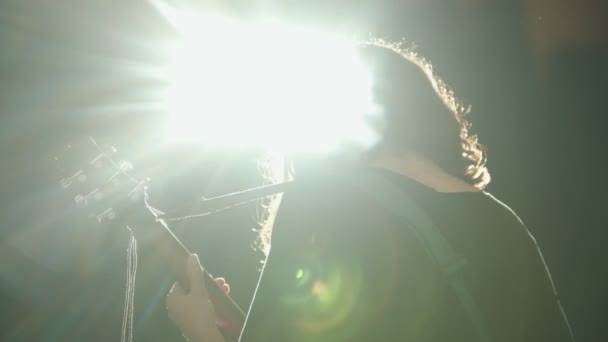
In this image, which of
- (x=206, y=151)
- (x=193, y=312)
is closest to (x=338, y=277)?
(x=193, y=312)

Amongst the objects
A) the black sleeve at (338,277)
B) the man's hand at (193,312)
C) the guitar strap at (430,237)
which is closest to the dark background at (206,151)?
the man's hand at (193,312)

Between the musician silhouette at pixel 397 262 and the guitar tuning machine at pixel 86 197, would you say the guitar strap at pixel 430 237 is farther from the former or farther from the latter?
A: the guitar tuning machine at pixel 86 197

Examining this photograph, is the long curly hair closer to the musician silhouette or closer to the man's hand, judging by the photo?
the musician silhouette

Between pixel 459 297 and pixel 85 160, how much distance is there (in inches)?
27.3

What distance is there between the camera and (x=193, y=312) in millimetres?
1028

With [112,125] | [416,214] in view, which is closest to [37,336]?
[112,125]

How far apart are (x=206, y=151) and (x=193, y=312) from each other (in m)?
0.61

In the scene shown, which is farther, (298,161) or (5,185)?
(298,161)

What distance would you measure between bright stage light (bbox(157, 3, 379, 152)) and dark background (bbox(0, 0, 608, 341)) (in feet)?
0.35

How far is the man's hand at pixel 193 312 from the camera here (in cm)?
103

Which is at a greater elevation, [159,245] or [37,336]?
[159,245]

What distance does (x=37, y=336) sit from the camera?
864 millimetres

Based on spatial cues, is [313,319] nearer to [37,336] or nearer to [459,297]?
[459,297]

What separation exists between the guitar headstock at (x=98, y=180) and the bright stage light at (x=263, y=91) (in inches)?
7.1
